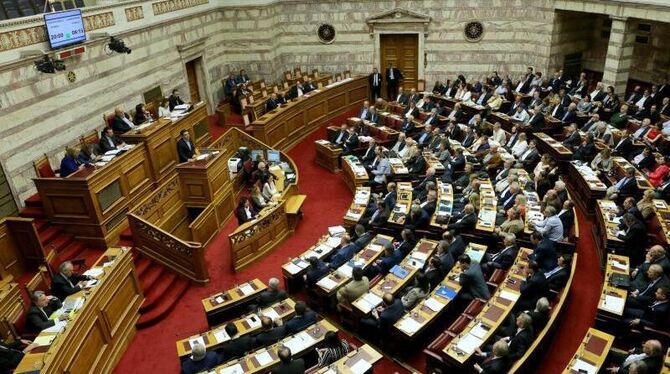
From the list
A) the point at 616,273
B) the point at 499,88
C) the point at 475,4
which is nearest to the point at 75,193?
the point at 616,273

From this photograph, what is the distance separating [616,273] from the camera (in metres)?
8.57

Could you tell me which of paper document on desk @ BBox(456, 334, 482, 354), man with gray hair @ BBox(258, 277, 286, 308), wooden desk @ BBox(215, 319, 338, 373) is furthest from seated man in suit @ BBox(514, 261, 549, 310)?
man with gray hair @ BBox(258, 277, 286, 308)

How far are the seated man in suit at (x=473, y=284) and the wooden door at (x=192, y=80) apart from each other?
13434 millimetres

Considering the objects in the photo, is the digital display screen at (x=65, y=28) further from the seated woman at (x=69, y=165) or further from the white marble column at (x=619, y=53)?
the white marble column at (x=619, y=53)

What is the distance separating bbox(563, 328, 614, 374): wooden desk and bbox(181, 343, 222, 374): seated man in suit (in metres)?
4.92

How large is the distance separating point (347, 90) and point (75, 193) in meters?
12.2

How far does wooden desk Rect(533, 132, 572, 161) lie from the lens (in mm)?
13079

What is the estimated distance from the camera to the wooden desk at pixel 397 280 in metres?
8.46

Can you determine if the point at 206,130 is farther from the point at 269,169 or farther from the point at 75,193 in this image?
the point at 75,193

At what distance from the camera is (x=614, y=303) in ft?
25.9

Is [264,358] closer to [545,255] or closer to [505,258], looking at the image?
[505,258]

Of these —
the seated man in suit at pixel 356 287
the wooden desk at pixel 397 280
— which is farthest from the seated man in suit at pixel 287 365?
the seated man in suit at pixel 356 287

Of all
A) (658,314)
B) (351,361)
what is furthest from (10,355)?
(658,314)

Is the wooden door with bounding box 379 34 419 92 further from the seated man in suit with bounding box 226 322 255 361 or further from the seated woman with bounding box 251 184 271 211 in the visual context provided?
the seated man in suit with bounding box 226 322 255 361
